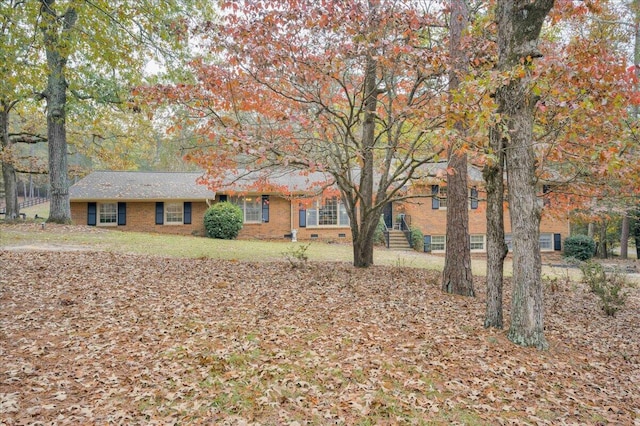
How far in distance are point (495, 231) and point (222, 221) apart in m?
16.9

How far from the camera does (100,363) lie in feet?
14.7

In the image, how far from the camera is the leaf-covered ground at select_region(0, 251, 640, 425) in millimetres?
3738

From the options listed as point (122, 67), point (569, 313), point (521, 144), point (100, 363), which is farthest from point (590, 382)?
point (122, 67)

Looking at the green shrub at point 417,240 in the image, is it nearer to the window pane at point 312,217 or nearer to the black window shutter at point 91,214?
the window pane at point 312,217

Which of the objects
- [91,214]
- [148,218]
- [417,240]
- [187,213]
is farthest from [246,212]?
[417,240]

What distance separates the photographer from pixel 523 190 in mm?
5305

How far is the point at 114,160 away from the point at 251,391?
22.1 m

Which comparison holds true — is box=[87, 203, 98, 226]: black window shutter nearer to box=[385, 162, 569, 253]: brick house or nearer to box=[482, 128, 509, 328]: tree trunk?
box=[385, 162, 569, 253]: brick house

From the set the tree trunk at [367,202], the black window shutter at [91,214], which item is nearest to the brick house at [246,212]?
the black window shutter at [91,214]

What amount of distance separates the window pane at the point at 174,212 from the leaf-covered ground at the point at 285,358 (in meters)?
14.6

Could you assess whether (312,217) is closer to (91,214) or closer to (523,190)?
(91,214)

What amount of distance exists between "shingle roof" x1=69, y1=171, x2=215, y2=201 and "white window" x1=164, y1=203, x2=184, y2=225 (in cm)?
75

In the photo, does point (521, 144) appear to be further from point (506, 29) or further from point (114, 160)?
point (114, 160)

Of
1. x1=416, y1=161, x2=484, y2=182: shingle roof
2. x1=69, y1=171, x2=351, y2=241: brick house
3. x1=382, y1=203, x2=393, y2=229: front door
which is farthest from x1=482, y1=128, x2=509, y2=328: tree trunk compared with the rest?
x1=382, y1=203, x2=393, y2=229: front door
